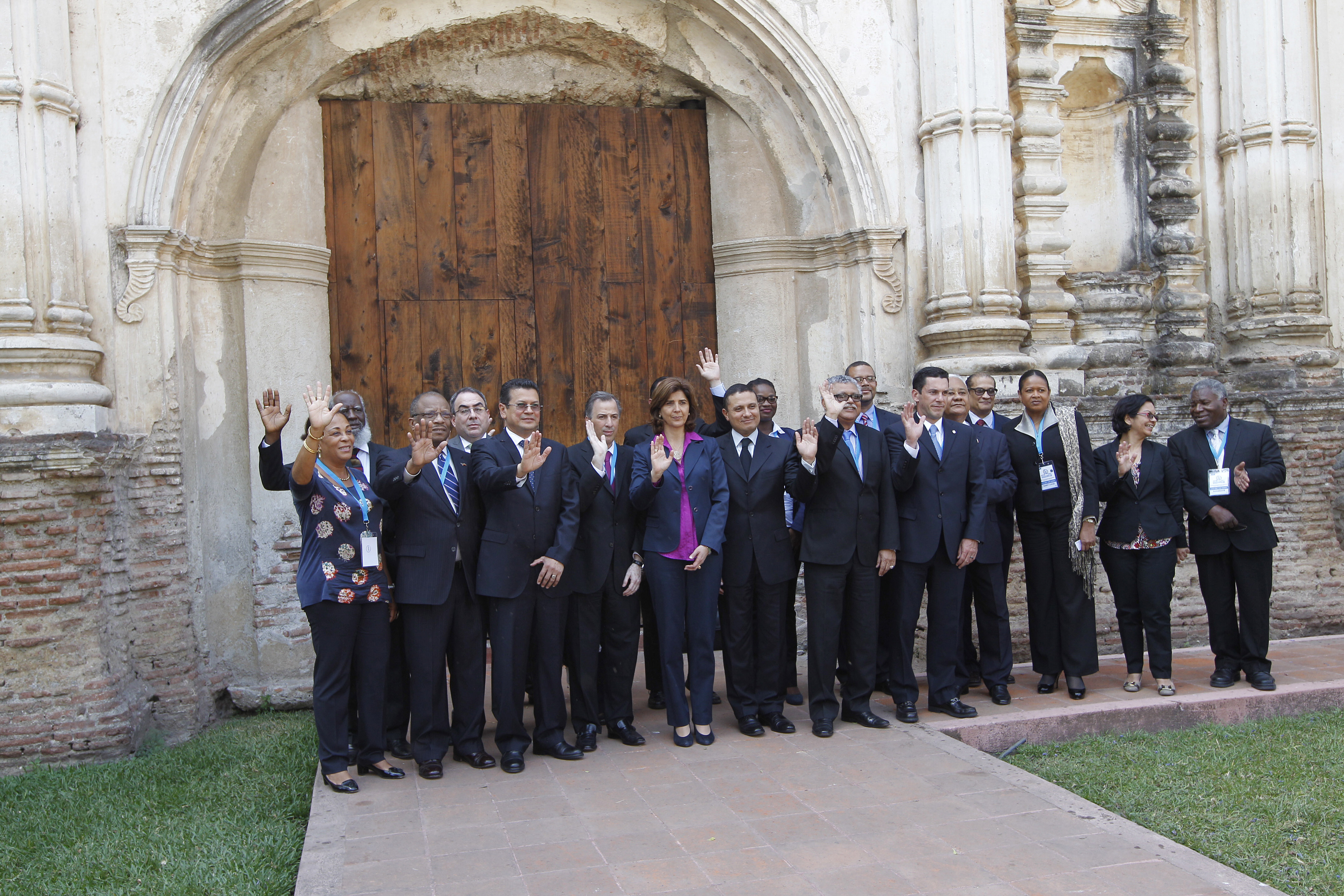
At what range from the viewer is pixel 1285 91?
8.05 m

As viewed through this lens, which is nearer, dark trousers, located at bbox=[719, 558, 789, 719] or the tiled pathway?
the tiled pathway

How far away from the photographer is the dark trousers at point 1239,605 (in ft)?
20.1

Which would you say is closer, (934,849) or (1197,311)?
(934,849)

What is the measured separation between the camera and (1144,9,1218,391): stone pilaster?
8102 millimetres

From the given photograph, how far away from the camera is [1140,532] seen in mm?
6090

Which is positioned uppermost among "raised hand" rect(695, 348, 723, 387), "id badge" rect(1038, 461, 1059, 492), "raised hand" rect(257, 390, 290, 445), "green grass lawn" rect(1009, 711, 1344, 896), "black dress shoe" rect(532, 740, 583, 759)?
"raised hand" rect(695, 348, 723, 387)

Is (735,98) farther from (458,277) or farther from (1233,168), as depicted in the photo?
(1233,168)

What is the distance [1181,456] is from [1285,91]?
3496 mm

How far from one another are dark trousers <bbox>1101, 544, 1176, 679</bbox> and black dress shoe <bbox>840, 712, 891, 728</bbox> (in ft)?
5.17

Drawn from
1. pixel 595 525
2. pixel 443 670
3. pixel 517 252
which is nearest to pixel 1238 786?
pixel 595 525

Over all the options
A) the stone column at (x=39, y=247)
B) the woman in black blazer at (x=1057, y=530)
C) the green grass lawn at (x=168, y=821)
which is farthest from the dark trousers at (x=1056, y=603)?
the stone column at (x=39, y=247)

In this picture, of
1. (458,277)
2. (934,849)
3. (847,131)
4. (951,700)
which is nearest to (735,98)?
(847,131)

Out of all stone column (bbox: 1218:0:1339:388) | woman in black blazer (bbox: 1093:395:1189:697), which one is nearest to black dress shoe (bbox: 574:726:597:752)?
woman in black blazer (bbox: 1093:395:1189:697)

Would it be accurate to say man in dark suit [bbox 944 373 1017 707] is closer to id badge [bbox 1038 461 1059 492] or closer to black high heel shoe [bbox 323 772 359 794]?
id badge [bbox 1038 461 1059 492]
